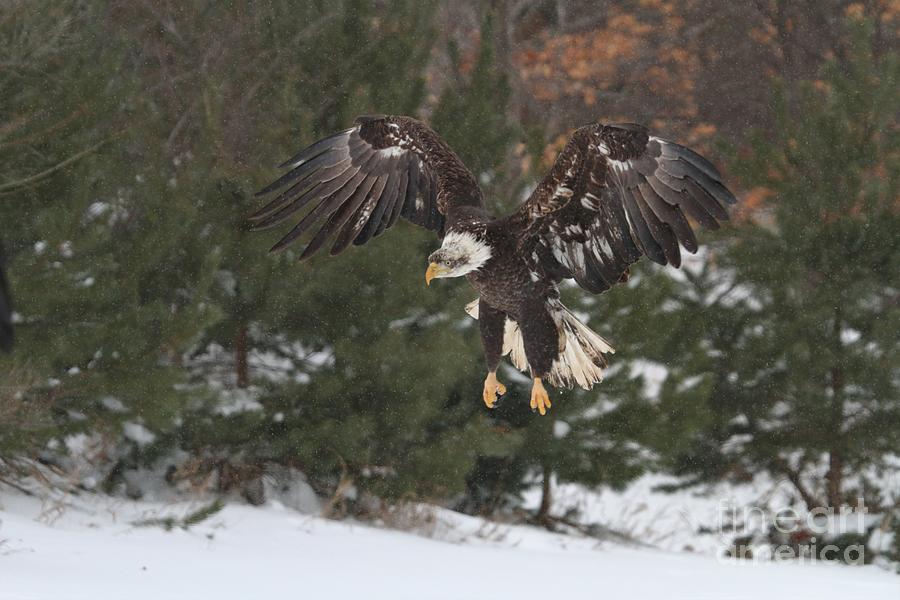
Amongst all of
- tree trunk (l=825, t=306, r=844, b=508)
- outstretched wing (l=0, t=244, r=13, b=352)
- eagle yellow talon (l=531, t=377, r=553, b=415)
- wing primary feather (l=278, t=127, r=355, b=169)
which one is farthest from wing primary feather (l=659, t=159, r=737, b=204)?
tree trunk (l=825, t=306, r=844, b=508)

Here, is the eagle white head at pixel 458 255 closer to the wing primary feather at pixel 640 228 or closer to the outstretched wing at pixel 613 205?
the outstretched wing at pixel 613 205

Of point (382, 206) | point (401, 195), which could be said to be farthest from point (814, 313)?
point (382, 206)

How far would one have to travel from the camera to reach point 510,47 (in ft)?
59.8

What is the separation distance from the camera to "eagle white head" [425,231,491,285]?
207 inches

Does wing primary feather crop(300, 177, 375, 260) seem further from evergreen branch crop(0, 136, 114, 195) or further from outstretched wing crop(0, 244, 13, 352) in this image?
outstretched wing crop(0, 244, 13, 352)

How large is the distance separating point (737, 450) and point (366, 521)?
3.41m

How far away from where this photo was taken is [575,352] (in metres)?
6.09

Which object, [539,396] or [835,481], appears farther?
[835,481]

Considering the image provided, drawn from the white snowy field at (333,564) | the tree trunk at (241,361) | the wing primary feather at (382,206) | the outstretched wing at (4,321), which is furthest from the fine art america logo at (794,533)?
the outstretched wing at (4,321)

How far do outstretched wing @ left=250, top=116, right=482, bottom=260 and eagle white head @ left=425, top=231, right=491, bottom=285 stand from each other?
16.6 inches

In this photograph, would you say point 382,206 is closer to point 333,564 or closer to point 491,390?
point 491,390

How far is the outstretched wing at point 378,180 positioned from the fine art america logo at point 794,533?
556 centimetres

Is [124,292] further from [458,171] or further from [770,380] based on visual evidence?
[770,380]

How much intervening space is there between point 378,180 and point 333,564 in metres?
2.95
